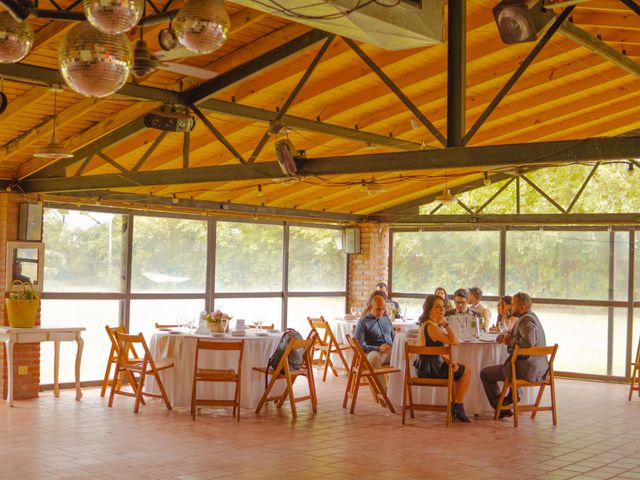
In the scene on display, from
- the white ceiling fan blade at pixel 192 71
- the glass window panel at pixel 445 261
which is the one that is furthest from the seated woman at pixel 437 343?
the glass window panel at pixel 445 261

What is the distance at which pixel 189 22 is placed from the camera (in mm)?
3711

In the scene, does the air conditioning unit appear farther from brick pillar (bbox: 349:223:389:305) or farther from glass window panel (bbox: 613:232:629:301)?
brick pillar (bbox: 349:223:389:305)

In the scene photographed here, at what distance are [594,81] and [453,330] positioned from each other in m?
2.95

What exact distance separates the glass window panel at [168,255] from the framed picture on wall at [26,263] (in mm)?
1506

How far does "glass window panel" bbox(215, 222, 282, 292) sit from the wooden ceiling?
130 cm

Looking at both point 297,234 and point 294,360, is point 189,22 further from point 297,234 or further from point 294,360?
point 297,234

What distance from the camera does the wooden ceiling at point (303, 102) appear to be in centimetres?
691

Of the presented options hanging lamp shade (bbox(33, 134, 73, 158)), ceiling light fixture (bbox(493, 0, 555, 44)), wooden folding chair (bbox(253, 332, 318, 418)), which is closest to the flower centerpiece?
wooden folding chair (bbox(253, 332, 318, 418))

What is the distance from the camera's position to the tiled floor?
20.5 ft

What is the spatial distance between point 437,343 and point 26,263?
4.87 metres

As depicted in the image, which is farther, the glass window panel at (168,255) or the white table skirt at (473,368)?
the glass window panel at (168,255)

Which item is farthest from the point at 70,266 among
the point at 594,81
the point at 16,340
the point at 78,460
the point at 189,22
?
the point at 189,22

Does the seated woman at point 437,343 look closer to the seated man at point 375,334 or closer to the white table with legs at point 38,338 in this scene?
the seated man at point 375,334

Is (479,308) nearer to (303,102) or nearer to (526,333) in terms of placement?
(526,333)
